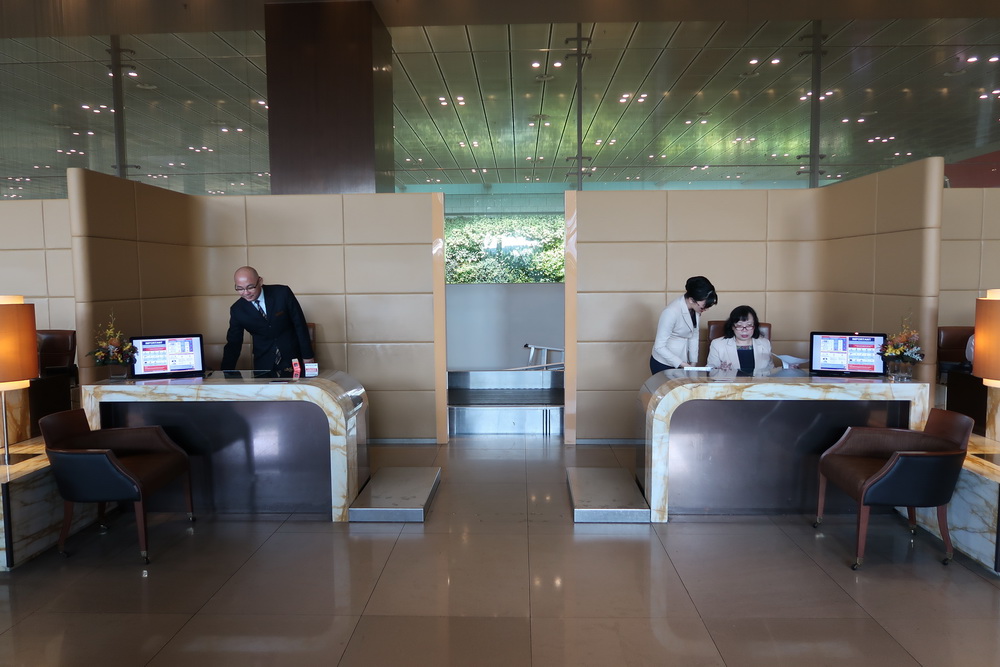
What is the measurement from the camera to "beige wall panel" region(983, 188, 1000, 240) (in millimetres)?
6094

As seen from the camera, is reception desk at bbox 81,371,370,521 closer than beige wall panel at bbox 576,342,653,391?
Yes

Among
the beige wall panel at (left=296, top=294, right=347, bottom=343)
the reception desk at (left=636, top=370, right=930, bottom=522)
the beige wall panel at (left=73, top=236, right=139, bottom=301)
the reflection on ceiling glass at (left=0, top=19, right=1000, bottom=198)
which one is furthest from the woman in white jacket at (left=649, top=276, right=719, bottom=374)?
the beige wall panel at (left=73, top=236, right=139, bottom=301)

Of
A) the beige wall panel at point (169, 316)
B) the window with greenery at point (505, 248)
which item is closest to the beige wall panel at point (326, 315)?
the beige wall panel at point (169, 316)

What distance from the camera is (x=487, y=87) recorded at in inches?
357

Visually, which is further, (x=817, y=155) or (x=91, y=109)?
(x=91, y=109)

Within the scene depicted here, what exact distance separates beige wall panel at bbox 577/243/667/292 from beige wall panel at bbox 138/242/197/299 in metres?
3.88

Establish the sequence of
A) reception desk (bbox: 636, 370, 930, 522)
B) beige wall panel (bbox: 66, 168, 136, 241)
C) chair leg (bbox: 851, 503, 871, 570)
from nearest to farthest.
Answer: chair leg (bbox: 851, 503, 871, 570) < reception desk (bbox: 636, 370, 930, 522) < beige wall panel (bbox: 66, 168, 136, 241)

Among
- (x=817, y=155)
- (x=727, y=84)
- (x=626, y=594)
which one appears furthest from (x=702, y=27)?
(x=626, y=594)

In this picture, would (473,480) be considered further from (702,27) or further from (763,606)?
(702,27)

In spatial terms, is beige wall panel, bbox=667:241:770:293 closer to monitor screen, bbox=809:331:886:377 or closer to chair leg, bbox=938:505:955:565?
monitor screen, bbox=809:331:886:377

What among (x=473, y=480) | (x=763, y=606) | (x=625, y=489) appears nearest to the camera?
(x=763, y=606)

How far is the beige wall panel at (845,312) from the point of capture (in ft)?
18.3

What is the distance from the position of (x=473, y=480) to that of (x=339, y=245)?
277cm

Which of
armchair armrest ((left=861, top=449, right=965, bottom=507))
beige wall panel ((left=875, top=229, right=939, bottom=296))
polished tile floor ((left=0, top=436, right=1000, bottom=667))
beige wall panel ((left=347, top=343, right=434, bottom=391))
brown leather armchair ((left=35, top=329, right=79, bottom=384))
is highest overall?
beige wall panel ((left=875, top=229, right=939, bottom=296))
